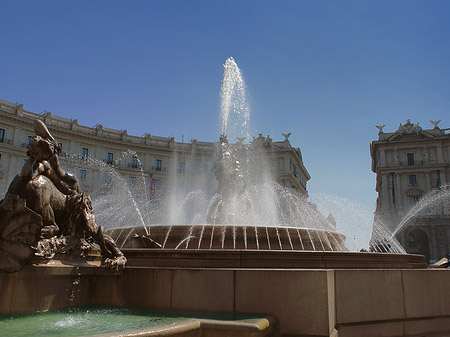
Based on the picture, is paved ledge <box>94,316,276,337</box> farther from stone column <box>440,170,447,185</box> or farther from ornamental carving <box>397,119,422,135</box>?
ornamental carving <box>397,119,422,135</box>

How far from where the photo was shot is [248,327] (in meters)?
3.90

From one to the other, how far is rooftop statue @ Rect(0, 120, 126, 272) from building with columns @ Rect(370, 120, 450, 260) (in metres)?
49.2

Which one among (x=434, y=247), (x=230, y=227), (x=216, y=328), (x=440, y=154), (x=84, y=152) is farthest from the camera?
(x=440, y=154)

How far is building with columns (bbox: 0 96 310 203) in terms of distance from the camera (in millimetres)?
43031

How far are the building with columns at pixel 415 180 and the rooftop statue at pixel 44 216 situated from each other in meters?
49.2

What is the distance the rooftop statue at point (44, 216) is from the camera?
451 cm

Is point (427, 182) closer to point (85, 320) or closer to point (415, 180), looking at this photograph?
point (415, 180)

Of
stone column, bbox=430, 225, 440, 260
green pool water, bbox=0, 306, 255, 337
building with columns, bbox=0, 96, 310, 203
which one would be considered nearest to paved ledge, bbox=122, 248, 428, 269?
green pool water, bbox=0, 306, 255, 337

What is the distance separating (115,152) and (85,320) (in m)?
50.3

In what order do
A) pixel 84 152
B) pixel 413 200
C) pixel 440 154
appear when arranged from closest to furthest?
pixel 84 152
pixel 413 200
pixel 440 154

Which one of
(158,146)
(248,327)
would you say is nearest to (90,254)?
(248,327)

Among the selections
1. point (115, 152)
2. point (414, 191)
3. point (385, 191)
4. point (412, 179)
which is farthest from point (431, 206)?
point (115, 152)

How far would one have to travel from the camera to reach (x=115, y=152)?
52.7 meters

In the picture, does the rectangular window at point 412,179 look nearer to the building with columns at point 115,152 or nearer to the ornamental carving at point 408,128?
the ornamental carving at point 408,128
